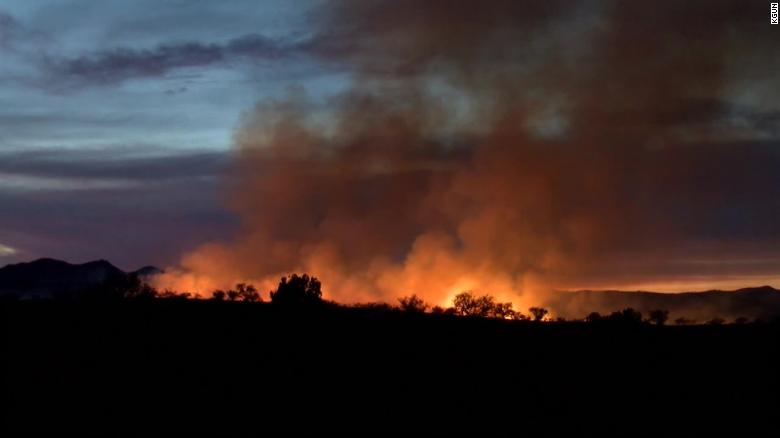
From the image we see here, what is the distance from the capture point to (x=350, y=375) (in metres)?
25.3

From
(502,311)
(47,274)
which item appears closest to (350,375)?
(502,311)

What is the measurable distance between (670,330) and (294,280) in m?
25.4

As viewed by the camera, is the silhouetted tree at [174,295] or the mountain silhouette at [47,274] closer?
the silhouetted tree at [174,295]

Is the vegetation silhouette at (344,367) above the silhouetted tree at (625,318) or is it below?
below

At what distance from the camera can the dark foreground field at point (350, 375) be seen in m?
21.5

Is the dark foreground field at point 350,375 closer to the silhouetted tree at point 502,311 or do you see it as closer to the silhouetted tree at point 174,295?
the silhouetted tree at point 174,295

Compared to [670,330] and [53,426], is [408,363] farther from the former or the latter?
[670,330]

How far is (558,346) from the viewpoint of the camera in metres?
31.0

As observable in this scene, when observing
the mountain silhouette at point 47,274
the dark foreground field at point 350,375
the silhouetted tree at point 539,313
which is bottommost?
the dark foreground field at point 350,375

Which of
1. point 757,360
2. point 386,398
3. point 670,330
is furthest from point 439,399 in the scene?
point 670,330

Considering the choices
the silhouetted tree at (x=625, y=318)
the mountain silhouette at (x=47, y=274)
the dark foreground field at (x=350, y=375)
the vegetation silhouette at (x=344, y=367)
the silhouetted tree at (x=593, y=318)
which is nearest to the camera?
the dark foreground field at (x=350, y=375)

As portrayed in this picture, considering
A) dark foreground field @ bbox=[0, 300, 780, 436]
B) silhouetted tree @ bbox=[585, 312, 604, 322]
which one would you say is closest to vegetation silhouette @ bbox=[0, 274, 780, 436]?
dark foreground field @ bbox=[0, 300, 780, 436]

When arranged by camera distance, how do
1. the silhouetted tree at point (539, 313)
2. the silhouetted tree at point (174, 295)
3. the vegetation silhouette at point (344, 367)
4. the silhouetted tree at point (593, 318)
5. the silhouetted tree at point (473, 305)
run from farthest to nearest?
the silhouetted tree at point (473, 305) < the silhouetted tree at point (539, 313) < the silhouetted tree at point (593, 318) < the silhouetted tree at point (174, 295) < the vegetation silhouette at point (344, 367)

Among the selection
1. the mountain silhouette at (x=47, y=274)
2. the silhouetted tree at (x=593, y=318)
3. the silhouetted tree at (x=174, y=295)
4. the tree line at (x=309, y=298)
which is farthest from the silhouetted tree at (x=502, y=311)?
the mountain silhouette at (x=47, y=274)
